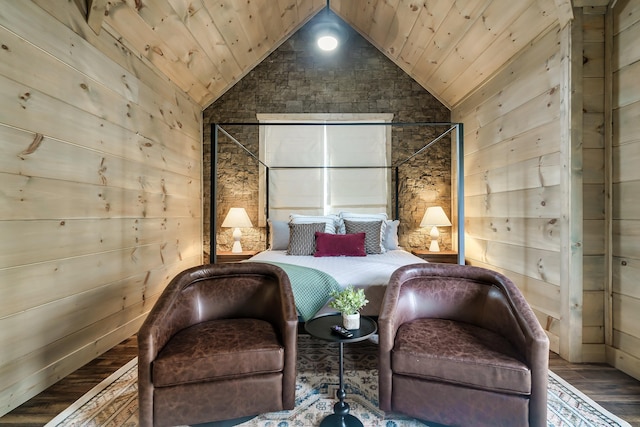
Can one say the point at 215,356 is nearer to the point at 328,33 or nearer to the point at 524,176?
the point at 524,176

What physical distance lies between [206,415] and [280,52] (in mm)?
4129

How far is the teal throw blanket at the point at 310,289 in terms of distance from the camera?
2.02 metres

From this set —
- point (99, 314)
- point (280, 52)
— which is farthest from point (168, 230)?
point (280, 52)

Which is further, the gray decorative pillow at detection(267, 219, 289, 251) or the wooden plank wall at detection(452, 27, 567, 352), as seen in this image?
the gray decorative pillow at detection(267, 219, 289, 251)

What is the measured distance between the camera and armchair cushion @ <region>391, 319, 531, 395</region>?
132cm

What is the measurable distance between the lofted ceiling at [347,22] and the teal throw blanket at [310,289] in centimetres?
233

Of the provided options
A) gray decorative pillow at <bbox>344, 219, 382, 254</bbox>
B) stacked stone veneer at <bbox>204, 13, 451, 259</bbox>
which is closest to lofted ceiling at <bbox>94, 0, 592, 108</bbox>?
stacked stone veneer at <bbox>204, 13, 451, 259</bbox>

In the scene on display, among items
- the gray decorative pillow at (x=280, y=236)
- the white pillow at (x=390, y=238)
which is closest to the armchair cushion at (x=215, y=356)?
the gray decorative pillow at (x=280, y=236)

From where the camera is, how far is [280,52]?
13.3ft

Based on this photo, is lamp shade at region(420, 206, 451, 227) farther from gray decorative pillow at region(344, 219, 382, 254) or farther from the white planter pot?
the white planter pot

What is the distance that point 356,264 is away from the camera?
2570 millimetres

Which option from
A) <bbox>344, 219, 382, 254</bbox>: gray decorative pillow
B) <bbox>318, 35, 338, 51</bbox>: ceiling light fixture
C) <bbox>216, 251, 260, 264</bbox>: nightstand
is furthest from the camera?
<bbox>216, 251, 260, 264</bbox>: nightstand

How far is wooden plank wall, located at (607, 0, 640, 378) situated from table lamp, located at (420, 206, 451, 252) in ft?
5.60

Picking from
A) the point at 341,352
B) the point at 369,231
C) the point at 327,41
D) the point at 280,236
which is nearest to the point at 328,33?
the point at 327,41
